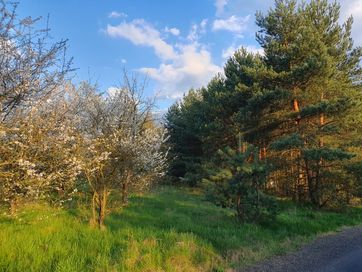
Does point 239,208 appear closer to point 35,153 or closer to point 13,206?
point 13,206

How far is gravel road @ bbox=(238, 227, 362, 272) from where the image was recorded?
24.3 feet

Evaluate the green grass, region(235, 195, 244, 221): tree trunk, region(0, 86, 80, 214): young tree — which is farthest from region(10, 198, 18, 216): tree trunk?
region(235, 195, 244, 221): tree trunk

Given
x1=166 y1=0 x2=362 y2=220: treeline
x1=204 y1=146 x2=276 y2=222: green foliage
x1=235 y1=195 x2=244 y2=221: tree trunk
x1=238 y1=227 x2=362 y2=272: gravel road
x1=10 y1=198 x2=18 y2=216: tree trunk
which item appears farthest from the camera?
x1=166 y1=0 x2=362 y2=220: treeline

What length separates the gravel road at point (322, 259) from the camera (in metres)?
7.41

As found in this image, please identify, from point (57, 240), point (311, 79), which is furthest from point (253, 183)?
point (311, 79)

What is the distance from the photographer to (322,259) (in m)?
8.16

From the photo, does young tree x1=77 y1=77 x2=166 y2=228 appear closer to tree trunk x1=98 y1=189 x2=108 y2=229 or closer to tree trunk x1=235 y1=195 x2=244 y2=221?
→ tree trunk x1=98 y1=189 x2=108 y2=229

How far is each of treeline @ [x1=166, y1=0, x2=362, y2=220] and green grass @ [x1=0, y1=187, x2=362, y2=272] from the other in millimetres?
5368

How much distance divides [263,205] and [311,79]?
1059 centimetres

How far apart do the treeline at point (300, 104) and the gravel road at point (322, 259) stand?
6085mm

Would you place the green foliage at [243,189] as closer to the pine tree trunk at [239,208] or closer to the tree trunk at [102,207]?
the pine tree trunk at [239,208]

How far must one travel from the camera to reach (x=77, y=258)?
21.8ft

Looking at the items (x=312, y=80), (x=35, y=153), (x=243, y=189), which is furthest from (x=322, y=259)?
(x=312, y=80)

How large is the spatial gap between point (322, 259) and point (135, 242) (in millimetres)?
4297
